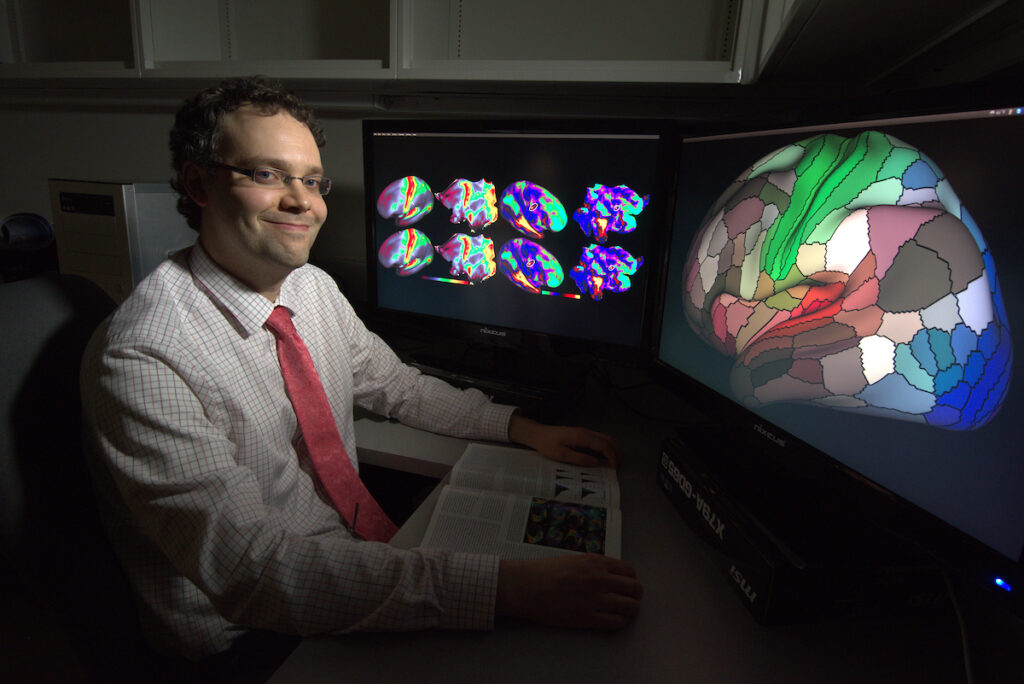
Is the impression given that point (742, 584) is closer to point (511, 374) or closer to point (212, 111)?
point (511, 374)

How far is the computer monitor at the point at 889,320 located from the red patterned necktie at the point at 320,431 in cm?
64

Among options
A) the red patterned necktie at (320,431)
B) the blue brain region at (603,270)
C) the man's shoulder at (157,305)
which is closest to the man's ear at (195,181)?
the man's shoulder at (157,305)

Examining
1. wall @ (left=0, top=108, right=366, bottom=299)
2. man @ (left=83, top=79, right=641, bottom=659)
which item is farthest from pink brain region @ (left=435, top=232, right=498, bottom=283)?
wall @ (left=0, top=108, right=366, bottom=299)

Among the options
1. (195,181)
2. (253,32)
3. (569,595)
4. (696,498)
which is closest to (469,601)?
(569,595)

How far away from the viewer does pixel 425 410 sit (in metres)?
1.07

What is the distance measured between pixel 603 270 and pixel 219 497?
76 cm

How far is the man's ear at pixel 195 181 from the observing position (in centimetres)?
85

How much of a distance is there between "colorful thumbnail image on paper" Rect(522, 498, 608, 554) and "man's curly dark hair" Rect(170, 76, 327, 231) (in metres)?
0.75

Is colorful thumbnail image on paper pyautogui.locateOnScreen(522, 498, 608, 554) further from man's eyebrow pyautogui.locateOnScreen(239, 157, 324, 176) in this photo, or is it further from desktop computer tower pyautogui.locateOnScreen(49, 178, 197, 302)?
desktop computer tower pyautogui.locateOnScreen(49, 178, 197, 302)

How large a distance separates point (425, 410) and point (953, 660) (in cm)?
85

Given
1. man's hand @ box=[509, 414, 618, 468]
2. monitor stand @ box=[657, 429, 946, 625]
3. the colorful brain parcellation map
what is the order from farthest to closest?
the colorful brain parcellation map
man's hand @ box=[509, 414, 618, 468]
monitor stand @ box=[657, 429, 946, 625]

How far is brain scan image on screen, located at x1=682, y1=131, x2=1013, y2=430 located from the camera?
19.8 inches

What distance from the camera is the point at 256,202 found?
83 cm

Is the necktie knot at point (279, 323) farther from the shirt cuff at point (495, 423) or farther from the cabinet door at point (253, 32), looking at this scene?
the cabinet door at point (253, 32)
